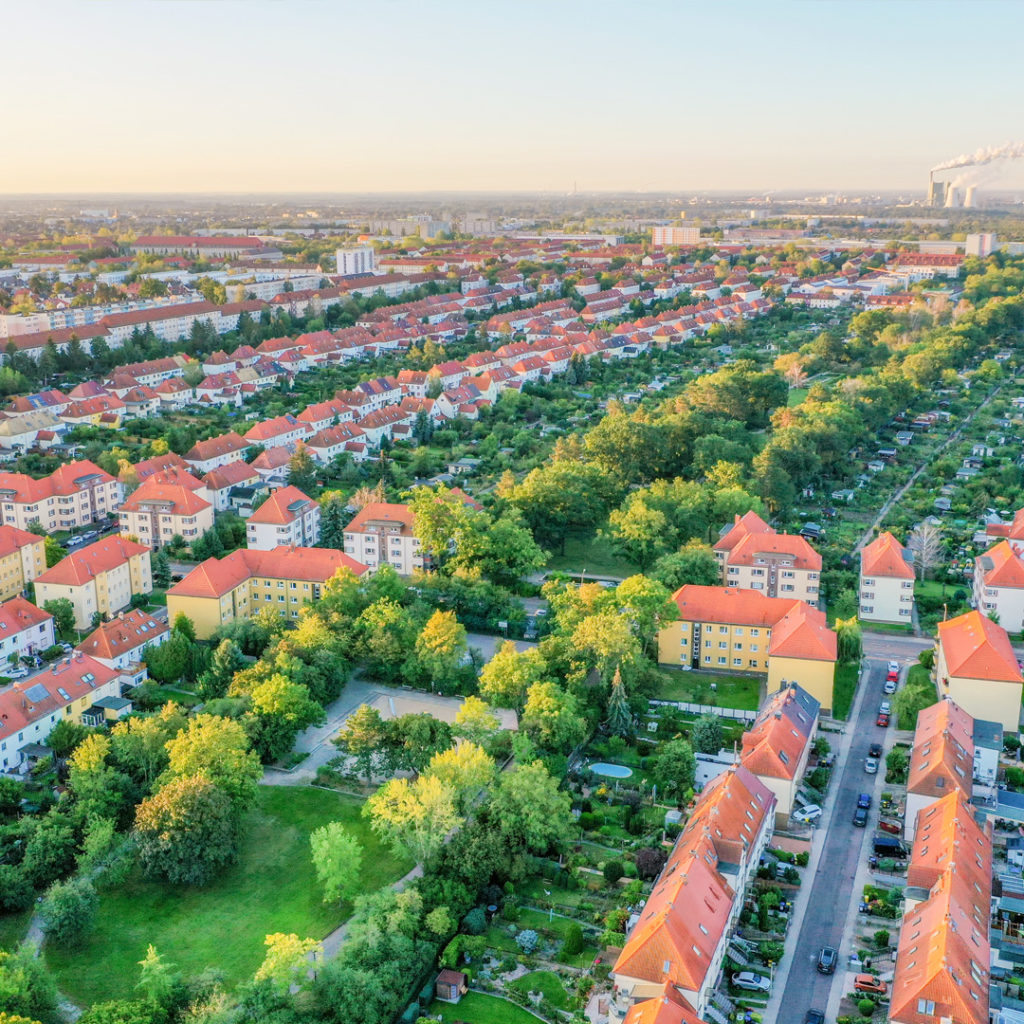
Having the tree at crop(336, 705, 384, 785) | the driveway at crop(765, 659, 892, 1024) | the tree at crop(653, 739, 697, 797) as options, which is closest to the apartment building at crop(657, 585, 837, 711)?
the driveway at crop(765, 659, 892, 1024)

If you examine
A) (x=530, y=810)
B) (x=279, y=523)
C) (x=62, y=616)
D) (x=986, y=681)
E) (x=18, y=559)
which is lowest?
(x=530, y=810)

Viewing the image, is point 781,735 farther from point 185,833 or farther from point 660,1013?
point 185,833

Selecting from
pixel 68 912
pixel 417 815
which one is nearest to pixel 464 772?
pixel 417 815

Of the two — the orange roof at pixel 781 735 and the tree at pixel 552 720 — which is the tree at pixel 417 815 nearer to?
the tree at pixel 552 720

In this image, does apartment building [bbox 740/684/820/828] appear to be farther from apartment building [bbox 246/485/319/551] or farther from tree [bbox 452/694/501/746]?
apartment building [bbox 246/485/319/551]

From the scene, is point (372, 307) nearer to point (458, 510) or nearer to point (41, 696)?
point (458, 510)

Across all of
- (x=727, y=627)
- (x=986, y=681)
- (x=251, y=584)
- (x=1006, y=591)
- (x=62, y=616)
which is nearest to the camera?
(x=986, y=681)
